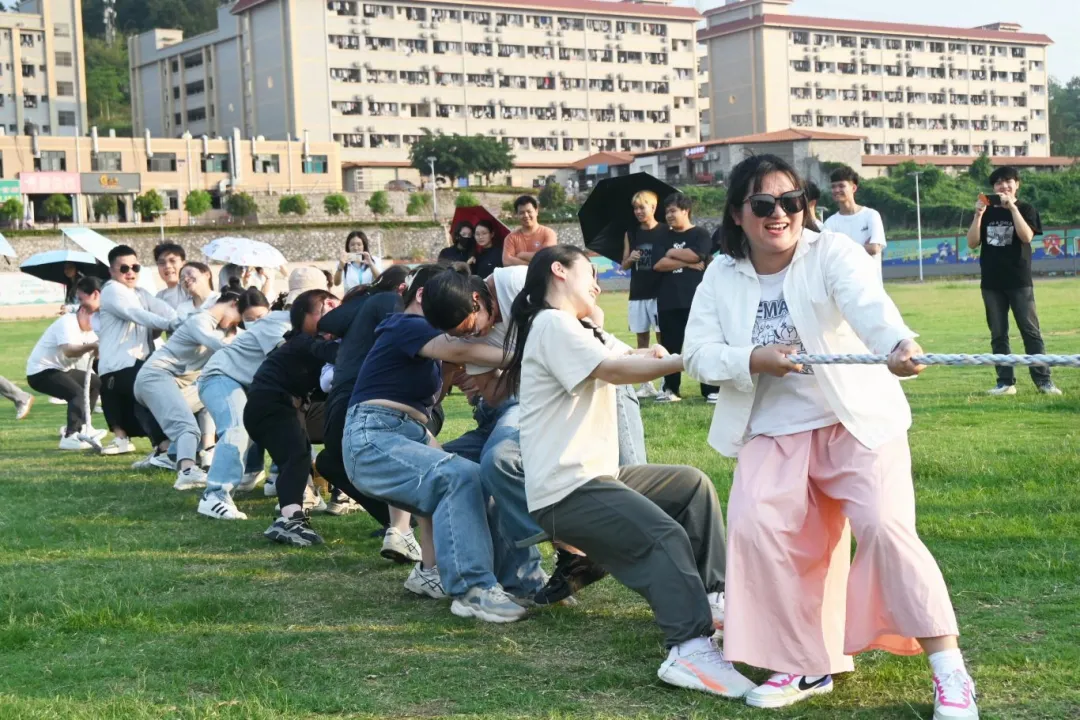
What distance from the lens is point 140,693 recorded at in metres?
4.68

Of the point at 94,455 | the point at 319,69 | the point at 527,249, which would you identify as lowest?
the point at 94,455

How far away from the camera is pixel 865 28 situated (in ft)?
373

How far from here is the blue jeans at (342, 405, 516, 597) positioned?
5.71 metres

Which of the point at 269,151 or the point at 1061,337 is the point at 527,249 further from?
the point at 269,151

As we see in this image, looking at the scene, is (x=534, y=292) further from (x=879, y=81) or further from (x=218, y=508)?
(x=879, y=81)

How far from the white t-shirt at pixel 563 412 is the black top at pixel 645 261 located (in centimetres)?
806

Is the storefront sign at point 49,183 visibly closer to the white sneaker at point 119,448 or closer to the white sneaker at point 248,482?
the white sneaker at point 119,448

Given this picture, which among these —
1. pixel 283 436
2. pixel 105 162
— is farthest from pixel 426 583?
pixel 105 162

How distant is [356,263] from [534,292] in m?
8.86

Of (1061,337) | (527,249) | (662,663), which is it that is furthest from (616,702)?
(1061,337)

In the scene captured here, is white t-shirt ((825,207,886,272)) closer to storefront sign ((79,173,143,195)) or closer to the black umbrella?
the black umbrella

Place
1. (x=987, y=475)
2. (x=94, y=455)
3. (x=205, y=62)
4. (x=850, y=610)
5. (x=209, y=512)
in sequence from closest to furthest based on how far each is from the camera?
(x=850, y=610), (x=987, y=475), (x=209, y=512), (x=94, y=455), (x=205, y=62)

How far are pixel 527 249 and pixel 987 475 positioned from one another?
5.60 m

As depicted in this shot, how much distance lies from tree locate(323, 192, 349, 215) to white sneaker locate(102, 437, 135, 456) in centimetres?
7677
